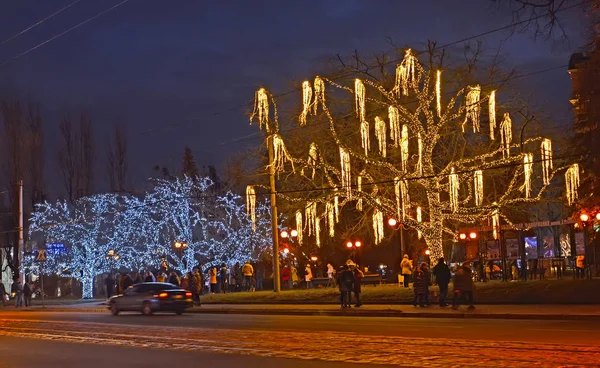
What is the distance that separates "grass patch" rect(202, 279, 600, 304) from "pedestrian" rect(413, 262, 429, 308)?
2.31 m

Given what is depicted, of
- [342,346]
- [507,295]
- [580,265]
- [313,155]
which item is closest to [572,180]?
[580,265]

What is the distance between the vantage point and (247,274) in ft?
147

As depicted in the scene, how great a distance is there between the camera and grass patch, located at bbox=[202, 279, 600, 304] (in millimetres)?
29656

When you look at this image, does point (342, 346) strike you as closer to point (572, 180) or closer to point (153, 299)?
point (153, 299)

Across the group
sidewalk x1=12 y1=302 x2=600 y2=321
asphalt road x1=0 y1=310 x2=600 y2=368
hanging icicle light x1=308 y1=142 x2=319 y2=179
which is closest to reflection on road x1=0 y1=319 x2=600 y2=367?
asphalt road x1=0 y1=310 x2=600 y2=368

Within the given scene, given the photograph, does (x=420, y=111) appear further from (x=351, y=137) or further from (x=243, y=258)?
(x=243, y=258)

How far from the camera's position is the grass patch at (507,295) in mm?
29656

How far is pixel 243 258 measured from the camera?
55344 millimetres

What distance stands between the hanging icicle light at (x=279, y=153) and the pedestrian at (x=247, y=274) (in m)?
8.46

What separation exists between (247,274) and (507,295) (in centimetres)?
1722

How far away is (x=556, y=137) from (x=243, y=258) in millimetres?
23430

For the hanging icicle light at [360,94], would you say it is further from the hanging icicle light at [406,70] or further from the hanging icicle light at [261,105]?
the hanging icicle light at [261,105]

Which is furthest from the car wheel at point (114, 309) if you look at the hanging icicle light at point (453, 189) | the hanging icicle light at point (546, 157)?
the hanging icicle light at point (546, 157)

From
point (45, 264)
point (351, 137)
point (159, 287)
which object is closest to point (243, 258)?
point (45, 264)
